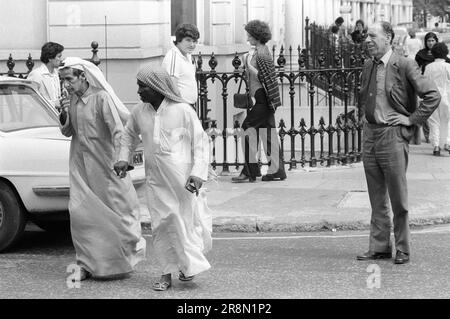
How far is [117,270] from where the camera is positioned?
347 inches

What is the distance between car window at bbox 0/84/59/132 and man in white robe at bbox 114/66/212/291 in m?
2.43

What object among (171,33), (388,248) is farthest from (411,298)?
(171,33)

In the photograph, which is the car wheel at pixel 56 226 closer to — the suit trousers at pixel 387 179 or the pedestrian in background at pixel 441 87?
the suit trousers at pixel 387 179

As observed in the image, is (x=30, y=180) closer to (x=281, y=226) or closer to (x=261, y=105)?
(x=281, y=226)

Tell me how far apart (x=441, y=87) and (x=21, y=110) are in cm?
902

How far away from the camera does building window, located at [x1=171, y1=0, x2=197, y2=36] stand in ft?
65.3

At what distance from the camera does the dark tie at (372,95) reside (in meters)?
9.38

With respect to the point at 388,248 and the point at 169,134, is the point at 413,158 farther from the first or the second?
the point at 169,134

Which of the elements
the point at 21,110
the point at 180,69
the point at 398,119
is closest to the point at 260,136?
the point at 180,69

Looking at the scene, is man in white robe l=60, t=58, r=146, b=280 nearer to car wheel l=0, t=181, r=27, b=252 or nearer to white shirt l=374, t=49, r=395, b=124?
car wheel l=0, t=181, r=27, b=252

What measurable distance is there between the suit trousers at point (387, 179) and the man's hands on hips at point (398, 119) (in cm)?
6

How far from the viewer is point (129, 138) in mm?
8641
